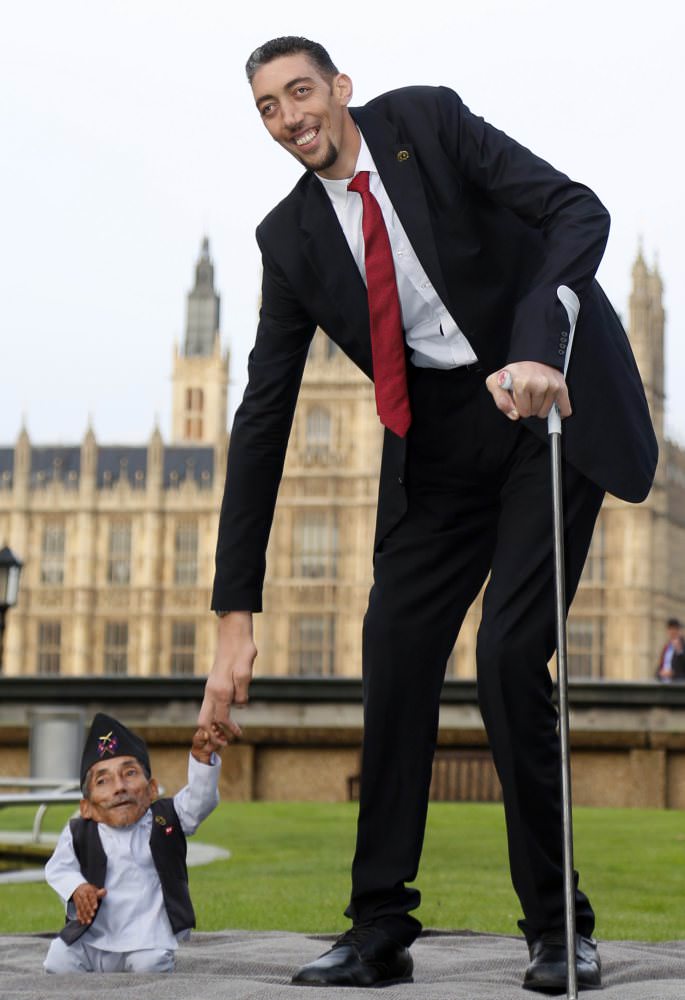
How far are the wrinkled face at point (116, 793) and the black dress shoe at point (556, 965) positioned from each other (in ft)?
2.84

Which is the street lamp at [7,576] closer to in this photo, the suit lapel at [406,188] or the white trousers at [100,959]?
the white trousers at [100,959]

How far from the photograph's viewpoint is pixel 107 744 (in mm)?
3107

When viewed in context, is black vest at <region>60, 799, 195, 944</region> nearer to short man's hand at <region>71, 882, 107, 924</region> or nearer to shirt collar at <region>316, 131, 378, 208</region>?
short man's hand at <region>71, 882, 107, 924</region>

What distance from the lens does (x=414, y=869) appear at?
279cm

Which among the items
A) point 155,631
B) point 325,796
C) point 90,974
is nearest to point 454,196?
point 90,974

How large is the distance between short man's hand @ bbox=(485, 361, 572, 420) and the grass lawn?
2152mm

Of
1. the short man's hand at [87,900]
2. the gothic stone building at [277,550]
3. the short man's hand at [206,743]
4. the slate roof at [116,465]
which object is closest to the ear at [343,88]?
the short man's hand at [206,743]

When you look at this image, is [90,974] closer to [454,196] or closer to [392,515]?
[392,515]

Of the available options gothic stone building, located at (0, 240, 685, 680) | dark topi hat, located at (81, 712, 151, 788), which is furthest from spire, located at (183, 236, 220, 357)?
dark topi hat, located at (81, 712, 151, 788)

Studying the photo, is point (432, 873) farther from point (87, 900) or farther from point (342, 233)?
point (342, 233)

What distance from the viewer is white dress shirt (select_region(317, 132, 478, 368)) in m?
2.62

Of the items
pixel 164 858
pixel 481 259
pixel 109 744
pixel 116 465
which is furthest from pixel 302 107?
pixel 116 465

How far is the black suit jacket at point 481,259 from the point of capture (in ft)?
8.34

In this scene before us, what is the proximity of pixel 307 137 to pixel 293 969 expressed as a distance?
1474mm
